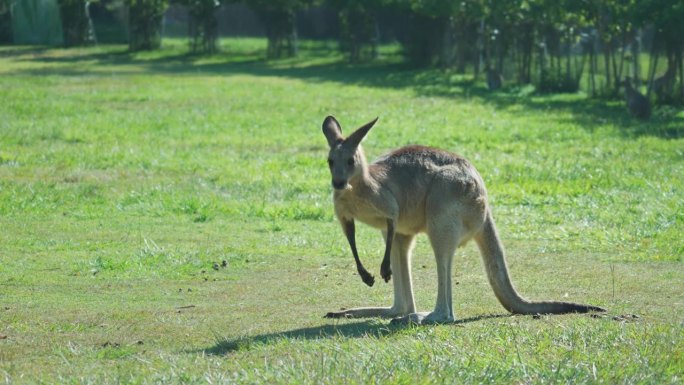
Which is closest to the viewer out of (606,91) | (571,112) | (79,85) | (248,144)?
(248,144)

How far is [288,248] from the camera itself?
10297 mm

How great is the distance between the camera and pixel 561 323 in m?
7.08

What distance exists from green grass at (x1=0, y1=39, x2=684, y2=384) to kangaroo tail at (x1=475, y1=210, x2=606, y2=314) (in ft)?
0.45

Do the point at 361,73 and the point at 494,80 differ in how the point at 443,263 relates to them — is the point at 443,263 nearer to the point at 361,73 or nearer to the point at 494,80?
the point at 494,80

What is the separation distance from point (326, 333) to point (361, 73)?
28876 millimetres

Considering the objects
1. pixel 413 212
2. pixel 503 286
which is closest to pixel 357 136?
pixel 413 212

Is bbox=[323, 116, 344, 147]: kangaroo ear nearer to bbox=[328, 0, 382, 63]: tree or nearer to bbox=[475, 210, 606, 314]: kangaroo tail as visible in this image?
bbox=[475, 210, 606, 314]: kangaroo tail

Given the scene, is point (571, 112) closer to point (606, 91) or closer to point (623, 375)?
point (606, 91)

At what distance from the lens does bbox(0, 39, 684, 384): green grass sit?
614 cm

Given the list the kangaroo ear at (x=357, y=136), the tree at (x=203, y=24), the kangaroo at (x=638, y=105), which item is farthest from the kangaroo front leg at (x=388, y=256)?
the tree at (x=203, y=24)

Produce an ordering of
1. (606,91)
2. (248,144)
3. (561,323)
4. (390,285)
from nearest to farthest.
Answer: (561,323)
(390,285)
(248,144)
(606,91)

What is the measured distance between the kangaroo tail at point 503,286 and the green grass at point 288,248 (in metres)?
0.14

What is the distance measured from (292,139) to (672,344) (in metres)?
12.3

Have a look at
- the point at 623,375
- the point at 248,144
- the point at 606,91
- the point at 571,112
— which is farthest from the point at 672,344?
the point at 606,91
